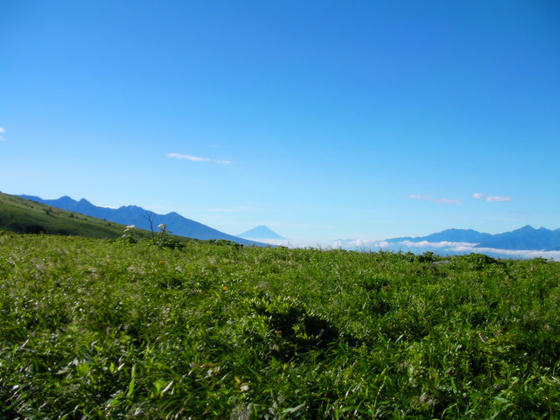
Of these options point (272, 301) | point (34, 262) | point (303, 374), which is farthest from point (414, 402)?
point (34, 262)

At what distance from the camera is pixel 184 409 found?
130 inches

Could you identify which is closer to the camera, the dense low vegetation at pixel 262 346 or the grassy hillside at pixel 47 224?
the dense low vegetation at pixel 262 346

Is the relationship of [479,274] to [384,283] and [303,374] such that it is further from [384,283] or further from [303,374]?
[303,374]

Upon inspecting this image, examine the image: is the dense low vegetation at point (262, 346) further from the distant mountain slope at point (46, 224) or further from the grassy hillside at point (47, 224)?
the distant mountain slope at point (46, 224)

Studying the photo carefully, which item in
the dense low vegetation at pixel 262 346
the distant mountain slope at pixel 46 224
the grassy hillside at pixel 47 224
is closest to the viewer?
the dense low vegetation at pixel 262 346

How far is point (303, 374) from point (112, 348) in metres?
2.30

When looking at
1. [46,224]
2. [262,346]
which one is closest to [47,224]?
[46,224]

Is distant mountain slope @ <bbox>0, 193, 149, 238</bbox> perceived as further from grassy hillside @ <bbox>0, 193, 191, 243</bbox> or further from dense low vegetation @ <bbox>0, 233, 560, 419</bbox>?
dense low vegetation @ <bbox>0, 233, 560, 419</bbox>

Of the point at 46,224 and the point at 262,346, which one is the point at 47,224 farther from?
the point at 262,346

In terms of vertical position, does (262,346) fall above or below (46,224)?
above

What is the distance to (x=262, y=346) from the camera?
4.66 metres

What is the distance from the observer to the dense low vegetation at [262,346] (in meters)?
3.53

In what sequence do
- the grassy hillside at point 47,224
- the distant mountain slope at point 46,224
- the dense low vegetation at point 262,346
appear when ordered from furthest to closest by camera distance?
the distant mountain slope at point 46,224, the grassy hillside at point 47,224, the dense low vegetation at point 262,346

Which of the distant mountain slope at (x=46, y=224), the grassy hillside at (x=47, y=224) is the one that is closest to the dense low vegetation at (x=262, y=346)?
the grassy hillside at (x=47, y=224)
